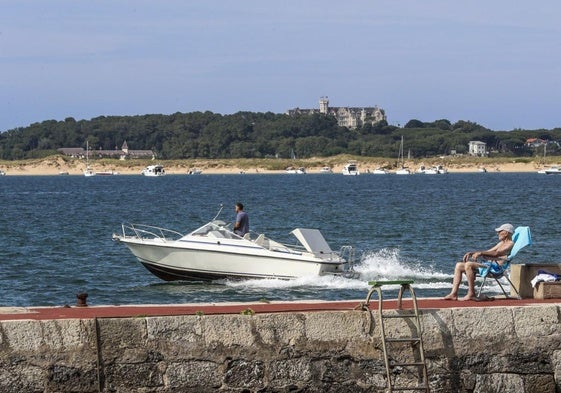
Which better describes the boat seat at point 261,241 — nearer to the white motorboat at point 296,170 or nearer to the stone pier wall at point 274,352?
the stone pier wall at point 274,352

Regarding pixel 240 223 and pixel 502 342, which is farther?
pixel 240 223

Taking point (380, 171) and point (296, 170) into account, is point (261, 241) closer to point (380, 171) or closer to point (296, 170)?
point (380, 171)

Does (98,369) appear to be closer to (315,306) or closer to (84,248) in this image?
(315,306)

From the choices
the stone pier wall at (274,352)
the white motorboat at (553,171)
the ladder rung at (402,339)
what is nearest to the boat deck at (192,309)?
the stone pier wall at (274,352)

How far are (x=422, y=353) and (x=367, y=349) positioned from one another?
1.76 feet

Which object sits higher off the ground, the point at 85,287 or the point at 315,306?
the point at 315,306

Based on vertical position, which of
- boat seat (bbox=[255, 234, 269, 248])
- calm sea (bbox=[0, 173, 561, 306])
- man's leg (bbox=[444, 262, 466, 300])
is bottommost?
calm sea (bbox=[0, 173, 561, 306])

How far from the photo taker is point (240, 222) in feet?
78.4

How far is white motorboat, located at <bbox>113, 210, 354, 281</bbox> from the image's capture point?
2342cm

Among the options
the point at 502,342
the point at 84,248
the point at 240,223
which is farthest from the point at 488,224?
the point at 502,342

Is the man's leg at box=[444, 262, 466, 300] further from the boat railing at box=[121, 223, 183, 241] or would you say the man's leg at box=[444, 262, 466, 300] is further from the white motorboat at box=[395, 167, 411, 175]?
the white motorboat at box=[395, 167, 411, 175]

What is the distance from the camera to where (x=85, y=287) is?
83.9 ft

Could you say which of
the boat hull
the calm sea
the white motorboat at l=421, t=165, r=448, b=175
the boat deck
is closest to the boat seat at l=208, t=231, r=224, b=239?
the boat hull

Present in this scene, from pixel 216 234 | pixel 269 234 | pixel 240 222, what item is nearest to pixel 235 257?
pixel 216 234
